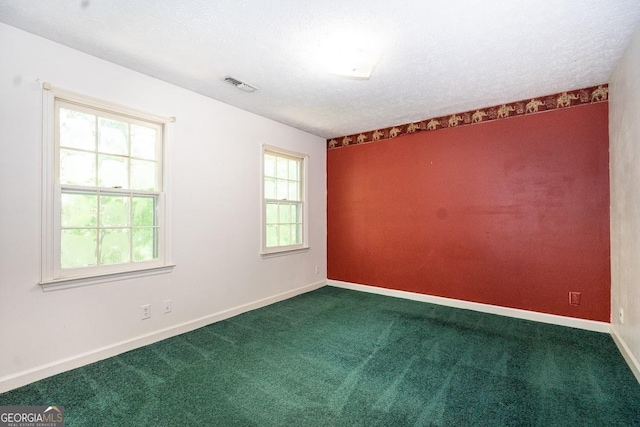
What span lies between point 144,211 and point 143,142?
67cm

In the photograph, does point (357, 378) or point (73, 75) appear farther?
point (73, 75)

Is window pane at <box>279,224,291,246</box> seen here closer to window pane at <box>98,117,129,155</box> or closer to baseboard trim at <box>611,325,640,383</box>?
window pane at <box>98,117,129,155</box>

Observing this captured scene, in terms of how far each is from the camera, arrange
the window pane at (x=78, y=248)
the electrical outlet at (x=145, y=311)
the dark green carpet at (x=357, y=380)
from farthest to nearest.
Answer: the electrical outlet at (x=145, y=311), the window pane at (x=78, y=248), the dark green carpet at (x=357, y=380)

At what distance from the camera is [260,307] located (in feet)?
12.6

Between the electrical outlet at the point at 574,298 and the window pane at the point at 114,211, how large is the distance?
4635 millimetres

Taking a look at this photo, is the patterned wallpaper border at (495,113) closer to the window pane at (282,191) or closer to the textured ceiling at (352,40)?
the textured ceiling at (352,40)

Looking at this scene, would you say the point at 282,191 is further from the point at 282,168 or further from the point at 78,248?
the point at 78,248

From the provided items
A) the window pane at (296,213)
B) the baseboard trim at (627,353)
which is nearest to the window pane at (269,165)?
the window pane at (296,213)

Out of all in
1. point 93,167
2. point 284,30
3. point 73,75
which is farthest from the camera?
point 93,167

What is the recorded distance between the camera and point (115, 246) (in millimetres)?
2627

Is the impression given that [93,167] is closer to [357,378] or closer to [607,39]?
[357,378]

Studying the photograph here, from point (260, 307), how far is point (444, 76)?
3395 mm

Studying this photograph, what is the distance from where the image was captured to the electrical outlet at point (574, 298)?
314 centimetres

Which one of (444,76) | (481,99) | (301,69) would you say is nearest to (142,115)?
(301,69)
